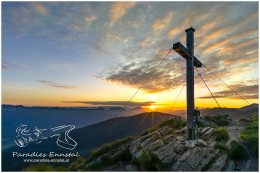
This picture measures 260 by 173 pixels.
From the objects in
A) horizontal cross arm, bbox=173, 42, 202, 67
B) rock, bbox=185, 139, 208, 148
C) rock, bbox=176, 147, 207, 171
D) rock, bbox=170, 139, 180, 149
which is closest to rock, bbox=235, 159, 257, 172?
rock, bbox=176, 147, 207, 171

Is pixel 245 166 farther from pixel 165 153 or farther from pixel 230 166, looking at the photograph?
pixel 165 153

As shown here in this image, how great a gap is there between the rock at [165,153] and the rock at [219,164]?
6.65 ft

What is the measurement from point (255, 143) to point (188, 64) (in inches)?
286

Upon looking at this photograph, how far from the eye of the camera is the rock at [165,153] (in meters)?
7.55

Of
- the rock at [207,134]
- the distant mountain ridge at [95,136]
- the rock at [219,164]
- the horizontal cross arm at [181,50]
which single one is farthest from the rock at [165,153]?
the distant mountain ridge at [95,136]

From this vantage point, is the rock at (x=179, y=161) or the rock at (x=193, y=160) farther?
the rock at (x=179, y=161)

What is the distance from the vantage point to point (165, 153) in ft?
26.0

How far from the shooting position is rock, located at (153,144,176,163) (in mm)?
7547

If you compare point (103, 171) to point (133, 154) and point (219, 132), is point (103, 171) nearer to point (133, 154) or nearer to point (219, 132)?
point (133, 154)

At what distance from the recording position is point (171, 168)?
707 centimetres

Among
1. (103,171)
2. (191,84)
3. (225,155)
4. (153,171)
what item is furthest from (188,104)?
(103,171)

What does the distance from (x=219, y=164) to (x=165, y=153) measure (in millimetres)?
2841

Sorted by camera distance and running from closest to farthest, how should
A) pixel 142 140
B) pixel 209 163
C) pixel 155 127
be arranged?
1. pixel 209 163
2. pixel 142 140
3. pixel 155 127

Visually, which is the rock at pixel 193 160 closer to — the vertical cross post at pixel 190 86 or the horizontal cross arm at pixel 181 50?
the vertical cross post at pixel 190 86
